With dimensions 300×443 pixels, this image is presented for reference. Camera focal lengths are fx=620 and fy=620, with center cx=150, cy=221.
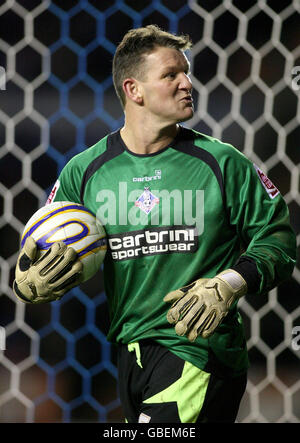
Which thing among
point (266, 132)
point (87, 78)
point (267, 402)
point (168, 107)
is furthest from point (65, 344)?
point (168, 107)

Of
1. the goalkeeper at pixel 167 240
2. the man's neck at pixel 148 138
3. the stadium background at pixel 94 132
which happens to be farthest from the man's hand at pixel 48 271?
the stadium background at pixel 94 132

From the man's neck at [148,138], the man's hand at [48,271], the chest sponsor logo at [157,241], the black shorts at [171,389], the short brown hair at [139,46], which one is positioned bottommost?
the black shorts at [171,389]

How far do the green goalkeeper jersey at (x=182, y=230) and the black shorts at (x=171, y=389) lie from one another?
0.02 m

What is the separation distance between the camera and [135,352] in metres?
1.03

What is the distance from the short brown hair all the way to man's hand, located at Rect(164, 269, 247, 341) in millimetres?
408

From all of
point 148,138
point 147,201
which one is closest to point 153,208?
point 147,201

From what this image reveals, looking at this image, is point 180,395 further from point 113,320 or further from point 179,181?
point 179,181

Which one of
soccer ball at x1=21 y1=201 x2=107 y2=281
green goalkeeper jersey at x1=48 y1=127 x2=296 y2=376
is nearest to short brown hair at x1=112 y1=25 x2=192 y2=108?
green goalkeeper jersey at x1=48 y1=127 x2=296 y2=376

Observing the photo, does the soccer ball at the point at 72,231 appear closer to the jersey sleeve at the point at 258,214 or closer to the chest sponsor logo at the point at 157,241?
the chest sponsor logo at the point at 157,241

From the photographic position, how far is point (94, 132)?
2.06 metres

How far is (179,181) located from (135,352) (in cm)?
29

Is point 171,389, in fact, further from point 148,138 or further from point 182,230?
point 148,138

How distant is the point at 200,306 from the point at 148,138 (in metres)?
0.34

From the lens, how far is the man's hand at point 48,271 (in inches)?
37.5
